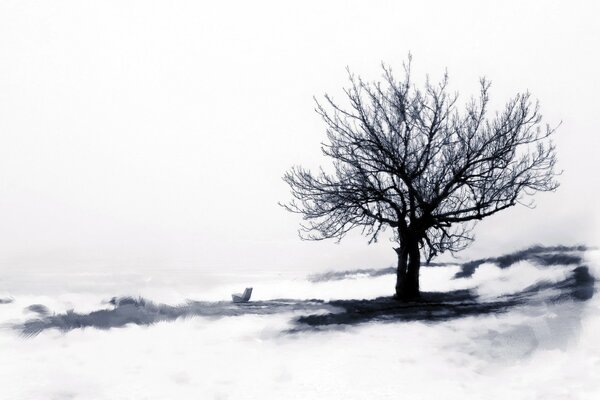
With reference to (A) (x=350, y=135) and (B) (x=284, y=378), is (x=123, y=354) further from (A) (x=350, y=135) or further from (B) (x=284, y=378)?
(A) (x=350, y=135)

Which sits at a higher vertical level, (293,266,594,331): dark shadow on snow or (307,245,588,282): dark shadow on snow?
(307,245,588,282): dark shadow on snow

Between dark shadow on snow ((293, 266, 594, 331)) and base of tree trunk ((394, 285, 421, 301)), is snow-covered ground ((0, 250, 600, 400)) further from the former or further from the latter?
base of tree trunk ((394, 285, 421, 301))

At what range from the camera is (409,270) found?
1750 centimetres

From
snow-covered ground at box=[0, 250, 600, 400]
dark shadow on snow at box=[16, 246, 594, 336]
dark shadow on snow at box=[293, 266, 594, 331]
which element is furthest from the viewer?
dark shadow on snow at box=[293, 266, 594, 331]

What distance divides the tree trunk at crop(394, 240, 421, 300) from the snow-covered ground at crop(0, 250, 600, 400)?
12.7 feet

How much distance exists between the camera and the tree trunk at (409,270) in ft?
57.2

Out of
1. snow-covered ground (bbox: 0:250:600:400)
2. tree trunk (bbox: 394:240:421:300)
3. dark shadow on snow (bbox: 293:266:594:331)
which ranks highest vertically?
tree trunk (bbox: 394:240:421:300)

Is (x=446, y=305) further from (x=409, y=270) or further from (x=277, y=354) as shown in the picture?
(x=277, y=354)

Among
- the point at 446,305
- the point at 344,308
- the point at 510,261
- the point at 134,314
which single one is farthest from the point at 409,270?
the point at 134,314

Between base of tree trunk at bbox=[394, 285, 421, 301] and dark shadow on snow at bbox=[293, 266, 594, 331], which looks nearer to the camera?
dark shadow on snow at bbox=[293, 266, 594, 331]

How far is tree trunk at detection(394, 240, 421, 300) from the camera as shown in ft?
57.2

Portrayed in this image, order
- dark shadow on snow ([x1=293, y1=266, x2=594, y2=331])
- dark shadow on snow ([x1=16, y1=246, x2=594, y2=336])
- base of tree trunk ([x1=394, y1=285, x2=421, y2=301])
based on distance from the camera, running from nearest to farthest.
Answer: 1. dark shadow on snow ([x1=16, y1=246, x2=594, y2=336])
2. dark shadow on snow ([x1=293, y1=266, x2=594, y2=331])
3. base of tree trunk ([x1=394, y1=285, x2=421, y2=301])

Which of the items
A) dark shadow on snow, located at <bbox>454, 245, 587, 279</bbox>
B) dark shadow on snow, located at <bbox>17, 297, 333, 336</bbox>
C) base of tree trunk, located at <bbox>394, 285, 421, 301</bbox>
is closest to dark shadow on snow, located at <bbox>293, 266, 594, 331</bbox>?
base of tree trunk, located at <bbox>394, 285, 421, 301</bbox>

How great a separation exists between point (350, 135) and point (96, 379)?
1007 centimetres
